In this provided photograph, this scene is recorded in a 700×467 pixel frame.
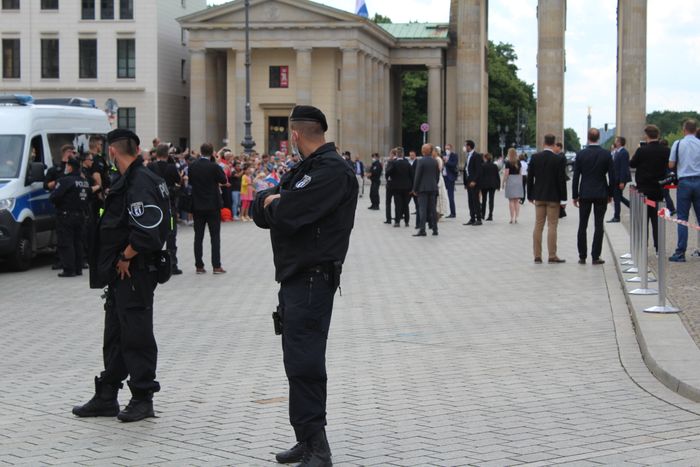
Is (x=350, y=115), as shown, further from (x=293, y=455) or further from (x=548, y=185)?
(x=293, y=455)

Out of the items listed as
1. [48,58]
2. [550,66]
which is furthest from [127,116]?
[550,66]

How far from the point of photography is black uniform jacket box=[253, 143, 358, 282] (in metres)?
7.03

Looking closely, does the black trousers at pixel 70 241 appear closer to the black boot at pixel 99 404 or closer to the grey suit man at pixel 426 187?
the grey suit man at pixel 426 187

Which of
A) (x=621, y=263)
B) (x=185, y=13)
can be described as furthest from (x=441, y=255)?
(x=185, y=13)

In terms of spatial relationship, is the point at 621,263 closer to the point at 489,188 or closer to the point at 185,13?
the point at 489,188

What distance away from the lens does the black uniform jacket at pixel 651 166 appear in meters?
20.1

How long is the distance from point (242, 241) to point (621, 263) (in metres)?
10.7

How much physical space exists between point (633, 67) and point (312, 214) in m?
70.3

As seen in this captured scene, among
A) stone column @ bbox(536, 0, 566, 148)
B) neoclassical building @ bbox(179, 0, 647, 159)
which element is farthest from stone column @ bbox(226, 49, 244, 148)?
stone column @ bbox(536, 0, 566, 148)

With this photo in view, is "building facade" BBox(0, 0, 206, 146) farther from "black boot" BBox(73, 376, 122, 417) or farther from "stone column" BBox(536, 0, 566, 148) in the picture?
"black boot" BBox(73, 376, 122, 417)

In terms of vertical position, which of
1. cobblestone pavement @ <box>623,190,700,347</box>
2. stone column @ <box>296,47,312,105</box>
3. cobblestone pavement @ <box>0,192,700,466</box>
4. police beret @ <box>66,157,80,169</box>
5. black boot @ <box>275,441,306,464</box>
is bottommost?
cobblestone pavement @ <box>0,192,700,466</box>

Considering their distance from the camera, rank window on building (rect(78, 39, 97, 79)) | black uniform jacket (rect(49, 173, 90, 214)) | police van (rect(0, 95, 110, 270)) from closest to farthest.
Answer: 1. black uniform jacket (rect(49, 173, 90, 214))
2. police van (rect(0, 95, 110, 270))
3. window on building (rect(78, 39, 97, 79))

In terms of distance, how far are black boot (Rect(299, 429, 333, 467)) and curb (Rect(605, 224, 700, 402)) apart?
3.33m

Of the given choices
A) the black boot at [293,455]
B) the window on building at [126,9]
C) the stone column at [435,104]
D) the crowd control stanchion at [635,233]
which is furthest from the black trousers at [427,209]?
the stone column at [435,104]
